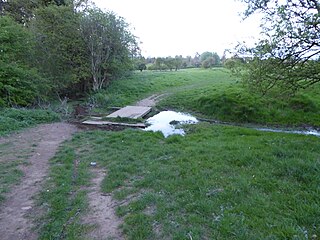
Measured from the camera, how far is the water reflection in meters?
12.2

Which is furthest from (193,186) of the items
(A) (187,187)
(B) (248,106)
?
(B) (248,106)

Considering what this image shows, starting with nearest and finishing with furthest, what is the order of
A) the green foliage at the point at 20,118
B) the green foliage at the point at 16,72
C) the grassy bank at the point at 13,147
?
1. the grassy bank at the point at 13,147
2. the green foliage at the point at 20,118
3. the green foliage at the point at 16,72

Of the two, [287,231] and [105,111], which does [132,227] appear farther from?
[105,111]

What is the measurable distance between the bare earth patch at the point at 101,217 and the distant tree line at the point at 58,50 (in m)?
11.2

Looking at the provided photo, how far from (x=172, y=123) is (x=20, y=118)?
8054 mm

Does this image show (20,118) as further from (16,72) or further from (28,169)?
(28,169)

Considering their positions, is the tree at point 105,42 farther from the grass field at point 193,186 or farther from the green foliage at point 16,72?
the grass field at point 193,186

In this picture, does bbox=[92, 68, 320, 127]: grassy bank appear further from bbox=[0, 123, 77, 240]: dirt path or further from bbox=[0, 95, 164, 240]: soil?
bbox=[0, 95, 164, 240]: soil

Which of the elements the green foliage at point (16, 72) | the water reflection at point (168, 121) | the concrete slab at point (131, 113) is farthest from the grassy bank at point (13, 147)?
the water reflection at point (168, 121)

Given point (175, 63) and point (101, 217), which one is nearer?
point (101, 217)

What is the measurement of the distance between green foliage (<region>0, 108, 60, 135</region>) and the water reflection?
5.69 metres

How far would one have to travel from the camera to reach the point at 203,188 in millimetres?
5223

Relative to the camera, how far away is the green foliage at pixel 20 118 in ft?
36.6

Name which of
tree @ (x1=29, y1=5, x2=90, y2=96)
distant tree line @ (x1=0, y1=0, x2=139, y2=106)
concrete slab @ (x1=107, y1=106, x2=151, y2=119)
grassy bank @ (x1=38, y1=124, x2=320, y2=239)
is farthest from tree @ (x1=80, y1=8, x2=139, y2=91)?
grassy bank @ (x1=38, y1=124, x2=320, y2=239)
